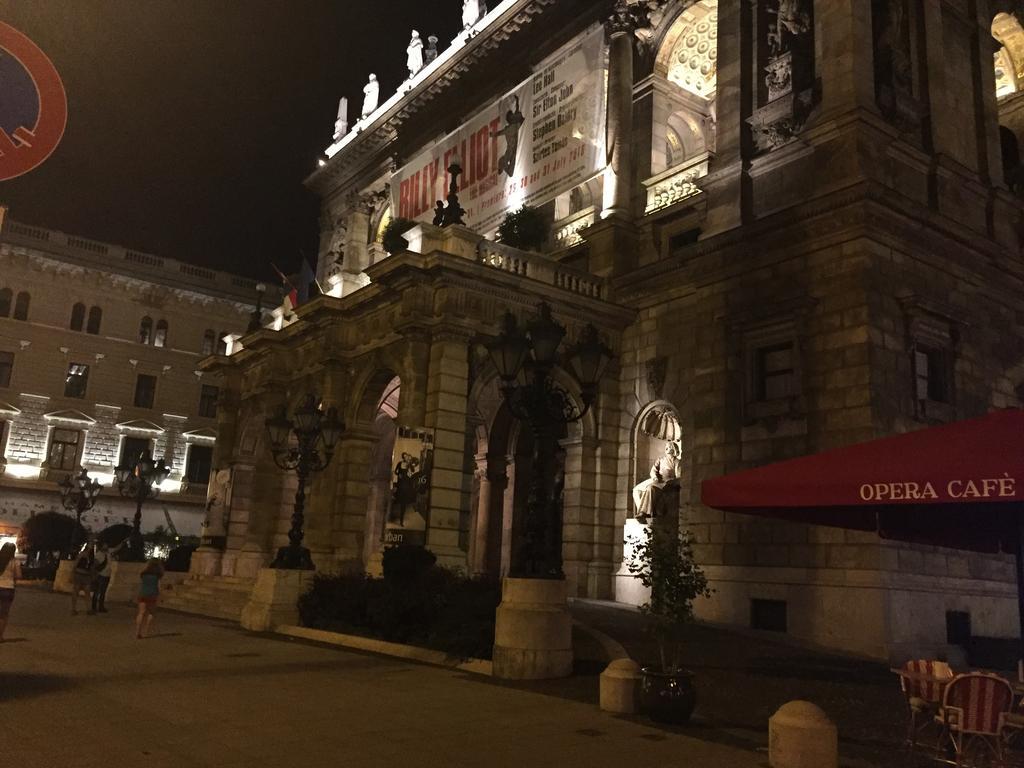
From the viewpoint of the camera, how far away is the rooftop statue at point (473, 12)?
3538cm

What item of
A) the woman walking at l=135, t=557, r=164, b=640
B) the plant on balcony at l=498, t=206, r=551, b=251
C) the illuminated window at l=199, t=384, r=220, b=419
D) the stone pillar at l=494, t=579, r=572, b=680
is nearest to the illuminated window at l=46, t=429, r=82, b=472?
the illuminated window at l=199, t=384, r=220, b=419

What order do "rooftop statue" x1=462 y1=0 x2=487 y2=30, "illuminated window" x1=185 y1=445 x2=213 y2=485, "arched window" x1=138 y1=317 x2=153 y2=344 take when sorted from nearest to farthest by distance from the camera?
A: "rooftop statue" x1=462 y1=0 x2=487 y2=30 < "arched window" x1=138 y1=317 x2=153 y2=344 < "illuminated window" x1=185 y1=445 x2=213 y2=485

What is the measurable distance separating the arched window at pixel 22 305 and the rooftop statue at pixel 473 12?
32672 mm

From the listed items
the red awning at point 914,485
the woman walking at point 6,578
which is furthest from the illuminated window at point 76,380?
the red awning at point 914,485

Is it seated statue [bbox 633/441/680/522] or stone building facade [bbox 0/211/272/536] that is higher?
stone building facade [bbox 0/211/272/536]

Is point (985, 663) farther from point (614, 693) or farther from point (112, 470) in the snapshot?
point (112, 470)

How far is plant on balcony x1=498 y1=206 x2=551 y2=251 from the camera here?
28.2m

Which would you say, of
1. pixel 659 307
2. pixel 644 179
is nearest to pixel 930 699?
pixel 659 307

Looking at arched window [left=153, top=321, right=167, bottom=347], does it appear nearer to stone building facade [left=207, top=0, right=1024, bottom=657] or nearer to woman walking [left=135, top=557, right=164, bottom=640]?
stone building facade [left=207, top=0, right=1024, bottom=657]

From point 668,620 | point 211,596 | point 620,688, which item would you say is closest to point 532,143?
point 211,596

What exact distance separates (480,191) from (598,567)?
1526 centimetres

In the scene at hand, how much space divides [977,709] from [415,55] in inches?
1511

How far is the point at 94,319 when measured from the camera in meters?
52.6

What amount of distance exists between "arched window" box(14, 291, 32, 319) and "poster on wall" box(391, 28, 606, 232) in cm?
2982
